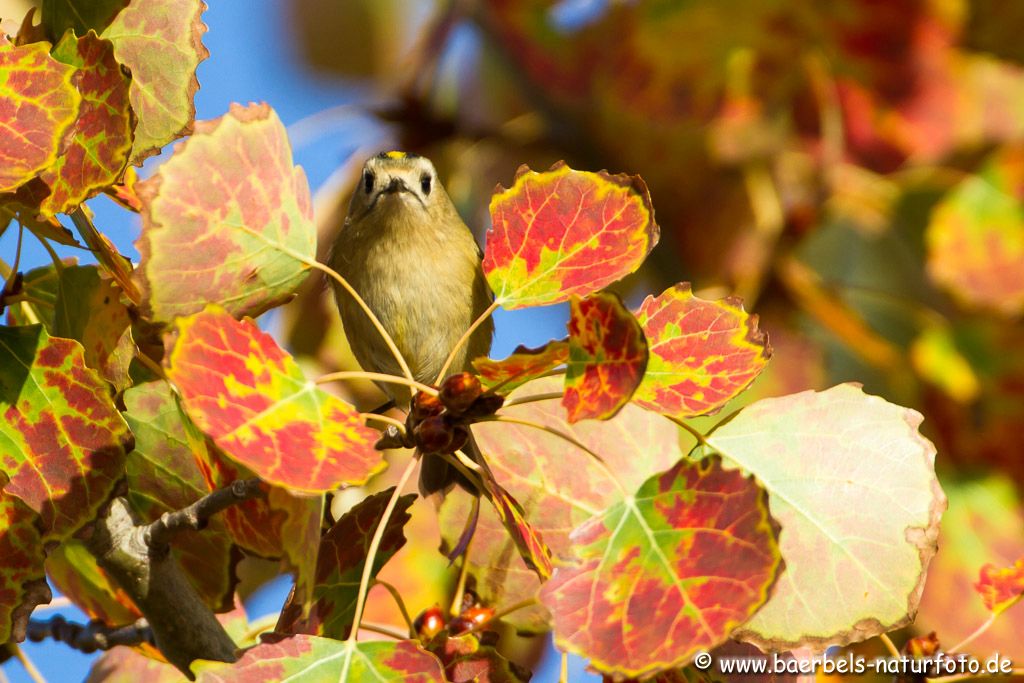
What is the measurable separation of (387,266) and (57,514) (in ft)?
3.93

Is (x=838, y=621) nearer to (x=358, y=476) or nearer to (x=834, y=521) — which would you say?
(x=834, y=521)

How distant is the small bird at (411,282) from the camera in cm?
225

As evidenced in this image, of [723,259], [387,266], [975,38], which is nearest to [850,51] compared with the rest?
[975,38]

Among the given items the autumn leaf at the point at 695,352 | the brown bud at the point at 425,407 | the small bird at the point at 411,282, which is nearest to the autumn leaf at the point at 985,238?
the small bird at the point at 411,282

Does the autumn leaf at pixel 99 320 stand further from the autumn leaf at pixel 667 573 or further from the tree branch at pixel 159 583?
the autumn leaf at pixel 667 573

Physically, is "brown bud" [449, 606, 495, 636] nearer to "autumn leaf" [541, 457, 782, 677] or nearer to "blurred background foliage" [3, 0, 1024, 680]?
"autumn leaf" [541, 457, 782, 677]

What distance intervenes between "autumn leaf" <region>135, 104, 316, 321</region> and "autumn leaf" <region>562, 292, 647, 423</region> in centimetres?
28

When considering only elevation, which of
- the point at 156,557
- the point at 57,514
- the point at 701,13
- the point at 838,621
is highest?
the point at 57,514

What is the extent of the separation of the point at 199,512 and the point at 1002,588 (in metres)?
0.88

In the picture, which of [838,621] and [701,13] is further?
[701,13]

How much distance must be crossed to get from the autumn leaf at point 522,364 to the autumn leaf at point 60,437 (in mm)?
374

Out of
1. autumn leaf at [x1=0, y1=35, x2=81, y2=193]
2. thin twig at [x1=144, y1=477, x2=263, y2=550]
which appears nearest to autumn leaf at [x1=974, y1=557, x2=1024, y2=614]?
thin twig at [x1=144, y1=477, x2=263, y2=550]

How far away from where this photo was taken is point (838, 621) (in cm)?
114

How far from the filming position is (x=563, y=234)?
3.71 feet
